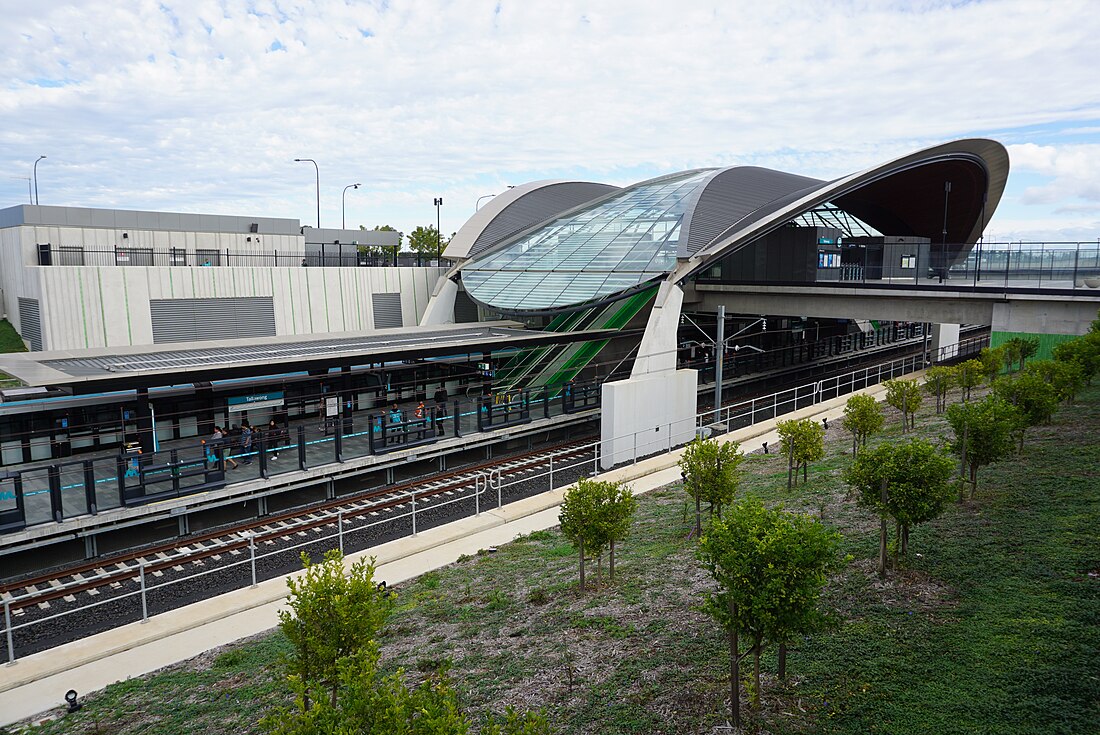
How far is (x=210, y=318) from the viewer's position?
95.3 ft

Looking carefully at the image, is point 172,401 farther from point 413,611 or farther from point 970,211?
point 970,211

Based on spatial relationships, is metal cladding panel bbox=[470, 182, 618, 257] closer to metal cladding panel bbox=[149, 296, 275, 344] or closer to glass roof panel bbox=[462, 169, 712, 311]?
glass roof panel bbox=[462, 169, 712, 311]

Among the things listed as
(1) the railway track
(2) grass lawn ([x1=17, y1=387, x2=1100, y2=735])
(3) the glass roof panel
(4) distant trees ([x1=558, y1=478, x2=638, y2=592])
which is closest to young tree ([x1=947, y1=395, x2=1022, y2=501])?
(2) grass lawn ([x1=17, y1=387, x2=1100, y2=735])

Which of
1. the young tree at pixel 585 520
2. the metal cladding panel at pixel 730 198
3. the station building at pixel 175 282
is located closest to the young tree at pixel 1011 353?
the metal cladding panel at pixel 730 198

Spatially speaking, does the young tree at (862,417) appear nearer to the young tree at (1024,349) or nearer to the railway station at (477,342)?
the railway station at (477,342)

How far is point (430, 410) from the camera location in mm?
24141

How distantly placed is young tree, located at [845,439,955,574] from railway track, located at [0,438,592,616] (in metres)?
9.31

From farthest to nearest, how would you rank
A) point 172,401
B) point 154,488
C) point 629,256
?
point 629,256 < point 172,401 < point 154,488

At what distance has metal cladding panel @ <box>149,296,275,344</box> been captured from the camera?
90.9 feet

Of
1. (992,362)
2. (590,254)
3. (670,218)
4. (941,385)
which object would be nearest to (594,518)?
(941,385)

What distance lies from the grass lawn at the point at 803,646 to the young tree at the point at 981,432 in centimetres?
78

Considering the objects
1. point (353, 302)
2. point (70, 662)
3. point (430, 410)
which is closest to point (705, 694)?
point (70, 662)

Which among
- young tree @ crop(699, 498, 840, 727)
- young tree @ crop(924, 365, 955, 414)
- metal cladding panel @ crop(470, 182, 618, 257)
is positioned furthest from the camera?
metal cladding panel @ crop(470, 182, 618, 257)

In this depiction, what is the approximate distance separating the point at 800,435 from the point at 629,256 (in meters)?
15.6
